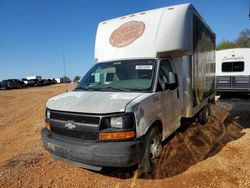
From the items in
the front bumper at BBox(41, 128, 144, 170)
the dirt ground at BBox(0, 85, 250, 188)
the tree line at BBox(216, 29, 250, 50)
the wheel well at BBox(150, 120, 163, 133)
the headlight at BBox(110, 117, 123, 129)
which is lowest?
the dirt ground at BBox(0, 85, 250, 188)

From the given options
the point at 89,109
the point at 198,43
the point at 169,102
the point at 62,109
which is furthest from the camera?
the point at 198,43

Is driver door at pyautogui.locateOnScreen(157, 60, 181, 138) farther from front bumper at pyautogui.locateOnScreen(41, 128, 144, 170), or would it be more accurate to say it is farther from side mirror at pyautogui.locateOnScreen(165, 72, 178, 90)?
front bumper at pyautogui.locateOnScreen(41, 128, 144, 170)

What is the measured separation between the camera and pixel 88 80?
473 cm

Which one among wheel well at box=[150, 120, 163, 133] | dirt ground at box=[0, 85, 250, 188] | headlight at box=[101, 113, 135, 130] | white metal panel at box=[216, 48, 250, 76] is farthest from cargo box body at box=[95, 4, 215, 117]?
white metal panel at box=[216, 48, 250, 76]

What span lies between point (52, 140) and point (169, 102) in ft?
7.83

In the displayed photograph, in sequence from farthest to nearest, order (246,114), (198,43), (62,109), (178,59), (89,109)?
(246,114) < (198,43) < (178,59) < (62,109) < (89,109)

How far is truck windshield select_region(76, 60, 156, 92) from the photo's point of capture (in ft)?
13.4

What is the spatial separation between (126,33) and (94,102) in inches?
85.5

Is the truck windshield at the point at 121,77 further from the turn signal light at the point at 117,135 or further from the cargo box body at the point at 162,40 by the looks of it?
the turn signal light at the point at 117,135

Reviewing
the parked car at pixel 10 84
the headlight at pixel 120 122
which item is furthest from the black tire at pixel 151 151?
the parked car at pixel 10 84

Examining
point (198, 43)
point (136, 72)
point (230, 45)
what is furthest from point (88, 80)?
point (230, 45)

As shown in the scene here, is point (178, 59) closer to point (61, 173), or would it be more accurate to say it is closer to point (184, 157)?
point (184, 157)

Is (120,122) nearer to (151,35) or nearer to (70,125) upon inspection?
(70,125)

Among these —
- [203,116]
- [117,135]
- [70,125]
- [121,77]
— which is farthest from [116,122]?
[203,116]
